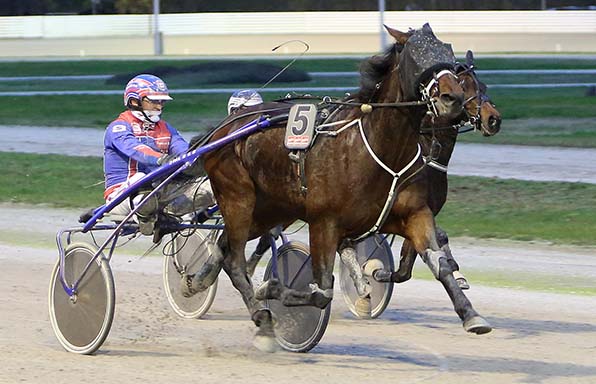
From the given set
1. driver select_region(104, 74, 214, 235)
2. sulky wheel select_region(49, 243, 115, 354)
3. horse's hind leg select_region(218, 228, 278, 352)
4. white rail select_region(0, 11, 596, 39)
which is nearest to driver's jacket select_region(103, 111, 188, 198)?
driver select_region(104, 74, 214, 235)

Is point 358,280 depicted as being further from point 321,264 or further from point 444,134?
point 444,134

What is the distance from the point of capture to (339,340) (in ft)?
24.7

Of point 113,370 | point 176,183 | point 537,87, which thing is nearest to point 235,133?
point 176,183

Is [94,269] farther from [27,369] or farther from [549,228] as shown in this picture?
[549,228]

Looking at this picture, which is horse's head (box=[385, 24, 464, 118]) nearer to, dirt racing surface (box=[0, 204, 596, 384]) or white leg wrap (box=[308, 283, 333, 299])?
white leg wrap (box=[308, 283, 333, 299])

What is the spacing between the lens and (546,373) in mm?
6461

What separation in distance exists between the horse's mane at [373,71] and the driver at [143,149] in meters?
1.40

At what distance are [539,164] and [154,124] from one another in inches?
351

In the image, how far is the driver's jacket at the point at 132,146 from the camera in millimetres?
7418

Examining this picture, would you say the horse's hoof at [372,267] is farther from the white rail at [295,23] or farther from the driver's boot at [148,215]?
the white rail at [295,23]

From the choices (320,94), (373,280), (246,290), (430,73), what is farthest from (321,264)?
(320,94)

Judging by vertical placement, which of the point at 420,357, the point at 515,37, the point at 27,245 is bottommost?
the point at 515,37

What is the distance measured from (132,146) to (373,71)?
1.66 meters

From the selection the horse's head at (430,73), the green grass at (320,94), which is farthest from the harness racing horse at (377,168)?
the green grass at (320,94)
